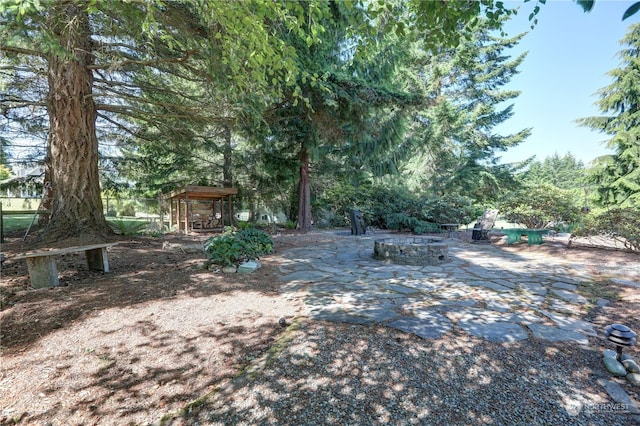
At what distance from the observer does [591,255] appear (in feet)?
18.6

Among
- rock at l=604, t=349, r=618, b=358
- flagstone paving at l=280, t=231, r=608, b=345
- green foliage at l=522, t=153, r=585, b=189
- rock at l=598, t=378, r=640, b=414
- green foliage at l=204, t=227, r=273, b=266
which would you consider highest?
green foliage at l=522, t=153, r=585, b=189

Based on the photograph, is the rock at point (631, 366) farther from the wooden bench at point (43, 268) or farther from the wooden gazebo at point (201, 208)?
the wooden gazebo at point (201, 208)

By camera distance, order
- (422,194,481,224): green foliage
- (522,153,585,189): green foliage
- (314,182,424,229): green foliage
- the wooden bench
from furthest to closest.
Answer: (522,153,585,189): green foliage → (314,182,424,229): green foliage → (422,194,481,224): green foliage → the wooden bench

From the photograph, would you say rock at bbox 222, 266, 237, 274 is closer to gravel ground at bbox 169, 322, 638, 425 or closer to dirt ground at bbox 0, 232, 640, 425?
dirt ground at bbox 0, 232, 640, 425

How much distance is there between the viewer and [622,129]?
→ 1075cm

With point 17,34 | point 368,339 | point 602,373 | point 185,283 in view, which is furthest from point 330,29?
point 602,373

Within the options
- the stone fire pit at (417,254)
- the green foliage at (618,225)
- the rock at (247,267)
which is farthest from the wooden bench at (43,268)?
the green foliage at (618,225)

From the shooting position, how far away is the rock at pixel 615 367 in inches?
77.8

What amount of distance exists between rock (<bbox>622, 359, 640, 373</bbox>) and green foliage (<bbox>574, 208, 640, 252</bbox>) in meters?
5.34

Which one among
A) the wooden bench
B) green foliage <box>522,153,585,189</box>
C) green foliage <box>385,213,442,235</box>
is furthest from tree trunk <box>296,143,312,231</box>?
green foliage <box>522,153,585,189</box>

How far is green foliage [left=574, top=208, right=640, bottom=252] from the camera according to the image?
18.5 ft

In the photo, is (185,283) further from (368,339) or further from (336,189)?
(336,189)

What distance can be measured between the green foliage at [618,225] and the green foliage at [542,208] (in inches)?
49.6

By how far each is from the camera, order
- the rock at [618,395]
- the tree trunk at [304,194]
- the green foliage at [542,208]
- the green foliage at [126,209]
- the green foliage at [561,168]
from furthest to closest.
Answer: the green foliage at [561,168] → the green foliage at [126,209] → the tree trunk at [304,194] → the green foliage at [542,208] → the rock at [618,395]
